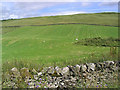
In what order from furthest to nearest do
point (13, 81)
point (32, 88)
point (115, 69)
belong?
point (115, 69)
point (13, 81)
point (32, 88)

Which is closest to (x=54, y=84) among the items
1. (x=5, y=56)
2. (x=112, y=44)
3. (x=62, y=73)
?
(x=62, y=73)

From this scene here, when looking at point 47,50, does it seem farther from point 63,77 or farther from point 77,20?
point 77,20

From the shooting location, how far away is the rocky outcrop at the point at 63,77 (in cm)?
463

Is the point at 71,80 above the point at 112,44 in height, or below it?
below

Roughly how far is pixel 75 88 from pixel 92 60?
1.89 metres

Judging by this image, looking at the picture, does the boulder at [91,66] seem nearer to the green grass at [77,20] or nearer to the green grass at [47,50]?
the green grass at [47,50]

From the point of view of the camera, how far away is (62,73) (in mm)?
5043

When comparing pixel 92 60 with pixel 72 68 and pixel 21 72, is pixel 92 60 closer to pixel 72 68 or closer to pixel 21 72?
pixel 72 68

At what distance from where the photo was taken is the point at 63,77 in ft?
16.4

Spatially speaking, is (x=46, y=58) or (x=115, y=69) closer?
(x=115, y=69)

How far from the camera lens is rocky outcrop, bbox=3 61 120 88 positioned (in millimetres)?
4633

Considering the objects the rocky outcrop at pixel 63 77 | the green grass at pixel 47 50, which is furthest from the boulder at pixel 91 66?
the green grass at pixel 47 50

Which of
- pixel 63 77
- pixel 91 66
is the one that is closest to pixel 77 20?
pixel 91 66

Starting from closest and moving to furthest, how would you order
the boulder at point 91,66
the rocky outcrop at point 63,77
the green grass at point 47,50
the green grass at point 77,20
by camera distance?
the rocky outcrop at point 63,77
the boulder at point 91,66
the green grass at point 47,50
the green grass at point 77,20
